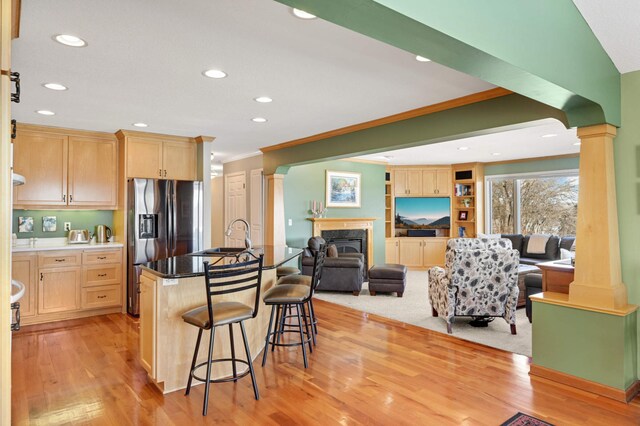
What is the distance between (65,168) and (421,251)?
722 centimetres

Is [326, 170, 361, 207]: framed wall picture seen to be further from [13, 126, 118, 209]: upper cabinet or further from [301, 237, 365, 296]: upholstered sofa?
[13, 126, 118, 209]: upper cabinet

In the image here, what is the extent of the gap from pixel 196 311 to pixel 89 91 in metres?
2.23

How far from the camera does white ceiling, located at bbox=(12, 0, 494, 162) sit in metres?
2.20

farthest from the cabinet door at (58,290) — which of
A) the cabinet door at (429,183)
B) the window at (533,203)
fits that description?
the window at (533,203)

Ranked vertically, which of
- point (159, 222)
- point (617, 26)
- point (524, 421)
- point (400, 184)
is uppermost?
point (617, 26)

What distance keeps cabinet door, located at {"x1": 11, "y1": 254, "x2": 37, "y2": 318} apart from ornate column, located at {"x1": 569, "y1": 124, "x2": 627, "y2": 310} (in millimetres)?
5488

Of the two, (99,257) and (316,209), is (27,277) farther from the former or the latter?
(316,209)

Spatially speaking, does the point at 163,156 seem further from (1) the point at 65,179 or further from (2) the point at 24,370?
(2) the point at 24,370

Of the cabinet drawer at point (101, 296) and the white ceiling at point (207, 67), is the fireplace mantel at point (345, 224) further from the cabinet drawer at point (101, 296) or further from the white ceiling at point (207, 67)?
the cabinet drawer at point (101, 296)

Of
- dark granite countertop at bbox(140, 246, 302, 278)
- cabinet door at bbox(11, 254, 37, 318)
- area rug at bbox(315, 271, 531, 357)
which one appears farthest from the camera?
cabinet door at bbox(11, 254, 37, 318)

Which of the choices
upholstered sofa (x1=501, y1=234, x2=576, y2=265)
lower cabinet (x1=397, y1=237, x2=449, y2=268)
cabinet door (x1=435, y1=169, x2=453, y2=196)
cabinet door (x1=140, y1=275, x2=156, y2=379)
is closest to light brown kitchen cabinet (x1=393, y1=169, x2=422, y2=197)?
cabinet door (x1=435, y1=169, x2=453, y2=196)

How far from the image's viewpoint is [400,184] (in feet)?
31.3

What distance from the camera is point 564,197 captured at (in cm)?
807

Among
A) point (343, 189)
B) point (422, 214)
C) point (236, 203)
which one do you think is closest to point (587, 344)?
point (343, 189)
